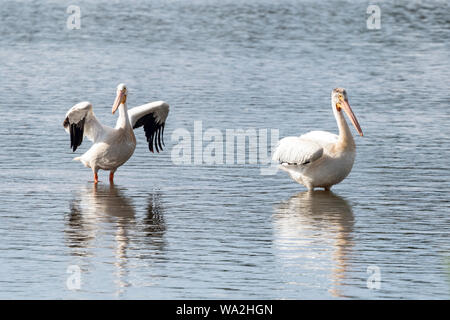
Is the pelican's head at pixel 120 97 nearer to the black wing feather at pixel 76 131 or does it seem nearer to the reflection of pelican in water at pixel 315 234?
the black wing feather at pixel 76 131

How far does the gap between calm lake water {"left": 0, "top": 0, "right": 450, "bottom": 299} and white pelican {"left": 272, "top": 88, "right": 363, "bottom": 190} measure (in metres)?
0.21

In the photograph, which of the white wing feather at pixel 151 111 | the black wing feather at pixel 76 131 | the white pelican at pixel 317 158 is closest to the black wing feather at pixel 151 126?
the white wing feather at pixel 151 111

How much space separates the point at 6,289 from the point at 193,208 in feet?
11.7

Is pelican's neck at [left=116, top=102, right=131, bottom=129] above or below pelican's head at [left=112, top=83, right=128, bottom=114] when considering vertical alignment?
below

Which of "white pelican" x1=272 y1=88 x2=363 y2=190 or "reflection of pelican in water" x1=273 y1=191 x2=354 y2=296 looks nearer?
"reflection of pelican in water" x1=273 y1=191 x2=354 y2=296

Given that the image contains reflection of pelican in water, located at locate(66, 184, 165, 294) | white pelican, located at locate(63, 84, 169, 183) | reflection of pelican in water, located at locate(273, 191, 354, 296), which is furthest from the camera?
white pelican, located at locate(63, 84, 169, 183)

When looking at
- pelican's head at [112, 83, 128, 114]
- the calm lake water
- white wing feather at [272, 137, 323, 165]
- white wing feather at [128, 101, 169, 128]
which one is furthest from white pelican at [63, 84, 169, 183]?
white wing feather at [272, 137, 323, 165]

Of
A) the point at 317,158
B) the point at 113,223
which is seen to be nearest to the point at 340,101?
the point at 317,158

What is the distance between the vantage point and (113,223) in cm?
1047

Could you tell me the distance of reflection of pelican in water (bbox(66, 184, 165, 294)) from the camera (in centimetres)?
933

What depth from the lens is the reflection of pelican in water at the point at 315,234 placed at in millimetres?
8688

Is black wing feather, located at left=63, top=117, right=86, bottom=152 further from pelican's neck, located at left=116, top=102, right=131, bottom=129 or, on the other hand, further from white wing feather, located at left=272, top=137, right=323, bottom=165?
white wing feather, located at left=272, top=137, right=323, bottom=165

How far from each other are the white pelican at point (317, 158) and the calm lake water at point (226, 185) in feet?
0.69
